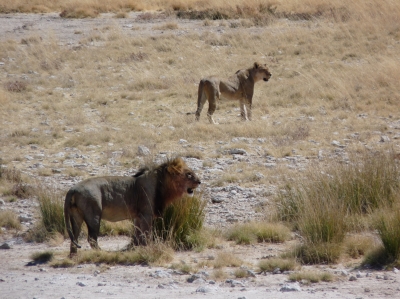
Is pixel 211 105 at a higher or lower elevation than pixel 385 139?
higher

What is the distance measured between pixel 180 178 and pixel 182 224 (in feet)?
1.82

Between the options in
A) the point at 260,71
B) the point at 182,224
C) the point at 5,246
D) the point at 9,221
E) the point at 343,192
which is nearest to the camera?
the point at 182,224

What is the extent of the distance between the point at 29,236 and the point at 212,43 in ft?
55.0

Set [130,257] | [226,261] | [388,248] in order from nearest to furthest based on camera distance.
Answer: [388,248]
[226,261]
[130,257]

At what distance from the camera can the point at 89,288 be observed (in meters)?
7.63

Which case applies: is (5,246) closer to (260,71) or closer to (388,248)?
(388,248)

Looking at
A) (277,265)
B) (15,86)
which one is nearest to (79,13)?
(15,86)

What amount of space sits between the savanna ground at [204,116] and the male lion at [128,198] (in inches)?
18.2

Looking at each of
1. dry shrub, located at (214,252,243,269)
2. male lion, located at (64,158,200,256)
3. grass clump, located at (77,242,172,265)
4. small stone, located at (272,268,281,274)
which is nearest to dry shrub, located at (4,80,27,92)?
male lion, located at (64,158,200,256)

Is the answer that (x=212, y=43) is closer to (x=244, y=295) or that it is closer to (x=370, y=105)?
(x=370, y=105)

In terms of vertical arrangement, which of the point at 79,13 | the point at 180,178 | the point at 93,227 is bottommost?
the point at 93,227

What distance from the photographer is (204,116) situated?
18.0 m

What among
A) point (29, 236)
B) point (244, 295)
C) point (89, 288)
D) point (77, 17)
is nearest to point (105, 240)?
point (29, 236)

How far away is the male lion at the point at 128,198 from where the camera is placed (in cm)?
855
